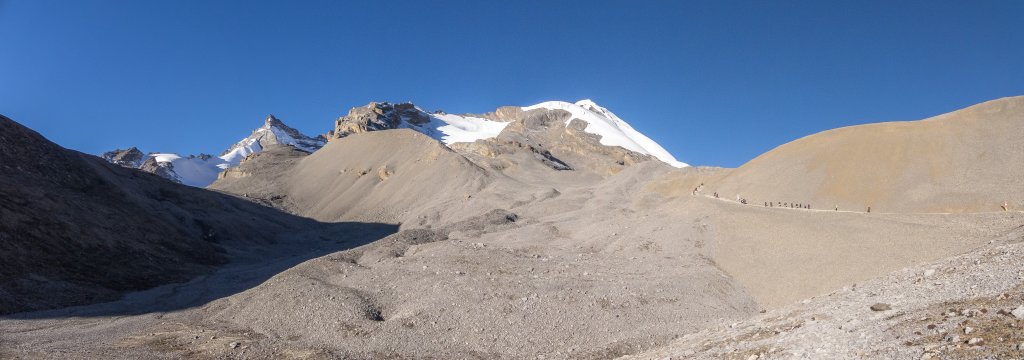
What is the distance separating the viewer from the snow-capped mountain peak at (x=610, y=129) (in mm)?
114125

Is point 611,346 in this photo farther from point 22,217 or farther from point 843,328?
point 22,217

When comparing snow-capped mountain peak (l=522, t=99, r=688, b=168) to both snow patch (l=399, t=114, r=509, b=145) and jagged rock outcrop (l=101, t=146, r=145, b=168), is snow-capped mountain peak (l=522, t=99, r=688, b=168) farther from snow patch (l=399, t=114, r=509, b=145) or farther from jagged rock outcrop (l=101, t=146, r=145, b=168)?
jagged rock outcrop (l=101, t=146, r=145, b=168)

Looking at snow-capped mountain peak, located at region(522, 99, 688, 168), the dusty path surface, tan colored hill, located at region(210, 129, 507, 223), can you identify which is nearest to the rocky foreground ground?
the dusty path surface

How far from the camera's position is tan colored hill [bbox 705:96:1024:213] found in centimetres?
2489

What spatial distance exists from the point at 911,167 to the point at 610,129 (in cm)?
9590

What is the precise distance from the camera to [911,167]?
2770 cm

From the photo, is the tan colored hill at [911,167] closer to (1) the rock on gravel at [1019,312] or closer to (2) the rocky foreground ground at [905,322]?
(2) the rocky foreground ground at [905,322]

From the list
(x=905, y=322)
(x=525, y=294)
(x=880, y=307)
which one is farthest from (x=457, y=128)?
(x=905, y=322)

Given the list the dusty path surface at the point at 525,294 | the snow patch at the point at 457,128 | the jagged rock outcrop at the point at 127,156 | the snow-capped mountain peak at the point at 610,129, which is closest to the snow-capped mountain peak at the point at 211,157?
the jagged rock outcrop at the point at 127,156

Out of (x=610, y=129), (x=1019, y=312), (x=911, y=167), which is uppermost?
(x=610, y=129)

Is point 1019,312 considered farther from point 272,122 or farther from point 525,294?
point 272,122

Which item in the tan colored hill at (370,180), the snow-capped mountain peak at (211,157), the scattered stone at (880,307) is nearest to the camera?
the scattered stone at (880,307)

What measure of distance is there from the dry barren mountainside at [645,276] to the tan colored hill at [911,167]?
4.0 inches

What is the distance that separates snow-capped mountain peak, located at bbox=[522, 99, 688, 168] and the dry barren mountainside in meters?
71.9
